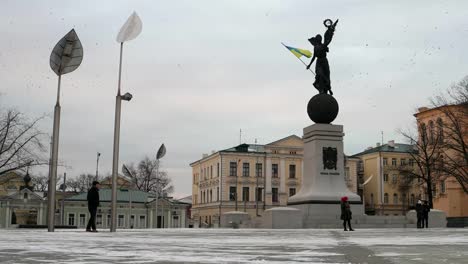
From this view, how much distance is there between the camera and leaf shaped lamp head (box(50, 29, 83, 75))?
20734mm

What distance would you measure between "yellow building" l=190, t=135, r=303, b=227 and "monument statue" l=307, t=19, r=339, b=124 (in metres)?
53.5

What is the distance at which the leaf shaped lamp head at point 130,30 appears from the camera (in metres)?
22.6

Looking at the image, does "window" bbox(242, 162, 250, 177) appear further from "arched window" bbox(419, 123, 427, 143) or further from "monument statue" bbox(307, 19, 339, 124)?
"monument statue" bbox(307, 19, 339, 124)

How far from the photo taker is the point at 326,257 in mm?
8047

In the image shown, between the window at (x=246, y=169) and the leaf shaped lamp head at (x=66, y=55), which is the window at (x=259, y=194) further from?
the leaf shaped lamp head at (x=66, y=55)

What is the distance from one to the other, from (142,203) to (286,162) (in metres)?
23.2

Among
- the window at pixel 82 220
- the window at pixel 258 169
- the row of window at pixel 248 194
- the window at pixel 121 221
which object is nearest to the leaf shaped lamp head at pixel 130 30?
the window at pixel 121 221

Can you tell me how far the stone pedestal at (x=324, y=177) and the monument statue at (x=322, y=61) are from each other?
2.69 m

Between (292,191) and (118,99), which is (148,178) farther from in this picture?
(118,99)

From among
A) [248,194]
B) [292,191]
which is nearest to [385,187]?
[292,191]

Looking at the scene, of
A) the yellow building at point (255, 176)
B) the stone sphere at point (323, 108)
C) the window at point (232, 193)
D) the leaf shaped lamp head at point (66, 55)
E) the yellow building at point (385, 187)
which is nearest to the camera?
the leaf shaped lamp head at point (66, 55)

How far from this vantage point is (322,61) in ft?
102

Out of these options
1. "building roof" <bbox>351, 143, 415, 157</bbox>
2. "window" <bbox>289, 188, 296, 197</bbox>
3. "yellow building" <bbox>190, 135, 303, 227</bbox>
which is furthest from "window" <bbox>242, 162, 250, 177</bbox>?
"building roof" <bbox>351, 143, 415, 157</bbox>

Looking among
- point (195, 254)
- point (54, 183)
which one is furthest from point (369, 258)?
point (54, 183)
